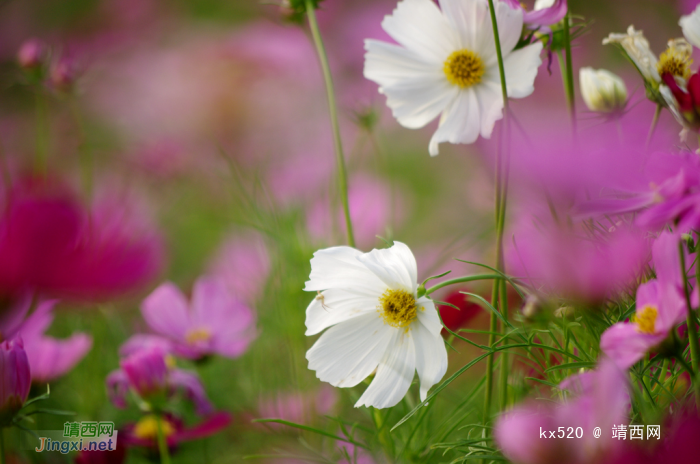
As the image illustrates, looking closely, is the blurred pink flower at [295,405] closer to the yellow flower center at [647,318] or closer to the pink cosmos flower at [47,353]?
the pink cosmos flower at [47,353]

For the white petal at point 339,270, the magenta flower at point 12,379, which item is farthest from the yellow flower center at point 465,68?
the magenta flower at point 12,379

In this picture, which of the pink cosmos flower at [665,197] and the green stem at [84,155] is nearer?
the pink cosmos flower at [665,197]

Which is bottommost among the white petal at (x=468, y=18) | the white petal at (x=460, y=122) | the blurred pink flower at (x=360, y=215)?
the white petal at (x=460, y=122)

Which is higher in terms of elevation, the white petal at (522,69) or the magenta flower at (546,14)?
the magenta flower at (546,14)

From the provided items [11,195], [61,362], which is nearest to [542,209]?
[11,195]

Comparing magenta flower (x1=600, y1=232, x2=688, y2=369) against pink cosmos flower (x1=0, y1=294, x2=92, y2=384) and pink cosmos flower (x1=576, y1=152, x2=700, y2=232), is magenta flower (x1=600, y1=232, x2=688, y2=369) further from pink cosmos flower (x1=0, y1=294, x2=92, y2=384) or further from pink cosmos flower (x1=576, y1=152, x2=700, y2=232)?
pink cosmos flower (x1=0, y1=294, x2=92, y2=384)

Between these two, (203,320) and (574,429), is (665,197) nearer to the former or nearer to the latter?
(574,429)
